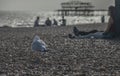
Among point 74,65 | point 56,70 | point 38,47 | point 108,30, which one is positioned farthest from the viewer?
point 108,30

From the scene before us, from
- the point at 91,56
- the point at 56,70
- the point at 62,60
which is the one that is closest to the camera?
the point at 56,70

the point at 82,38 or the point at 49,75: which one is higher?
the point at 49,75

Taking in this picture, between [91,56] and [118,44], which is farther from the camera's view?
[118,44]

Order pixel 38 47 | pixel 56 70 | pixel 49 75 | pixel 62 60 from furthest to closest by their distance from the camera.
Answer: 1. pixel 38 47
2. pixel 62 60
3. pixel 56 70
4. pixel 49 75

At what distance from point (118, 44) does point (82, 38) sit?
3.01 m

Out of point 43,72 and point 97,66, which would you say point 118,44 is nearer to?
point 97,66

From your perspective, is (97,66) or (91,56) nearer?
(97,66)

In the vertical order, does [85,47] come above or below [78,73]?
below

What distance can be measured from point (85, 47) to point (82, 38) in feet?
10.9

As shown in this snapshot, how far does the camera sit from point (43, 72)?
840 centimetres

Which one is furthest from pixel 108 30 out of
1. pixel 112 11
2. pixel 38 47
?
pixel 38 47

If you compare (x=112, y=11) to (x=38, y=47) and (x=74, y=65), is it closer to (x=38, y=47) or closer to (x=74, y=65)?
(x=38, y=47)

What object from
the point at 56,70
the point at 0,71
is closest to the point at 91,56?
the point at 56,70

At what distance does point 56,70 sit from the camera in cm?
863
